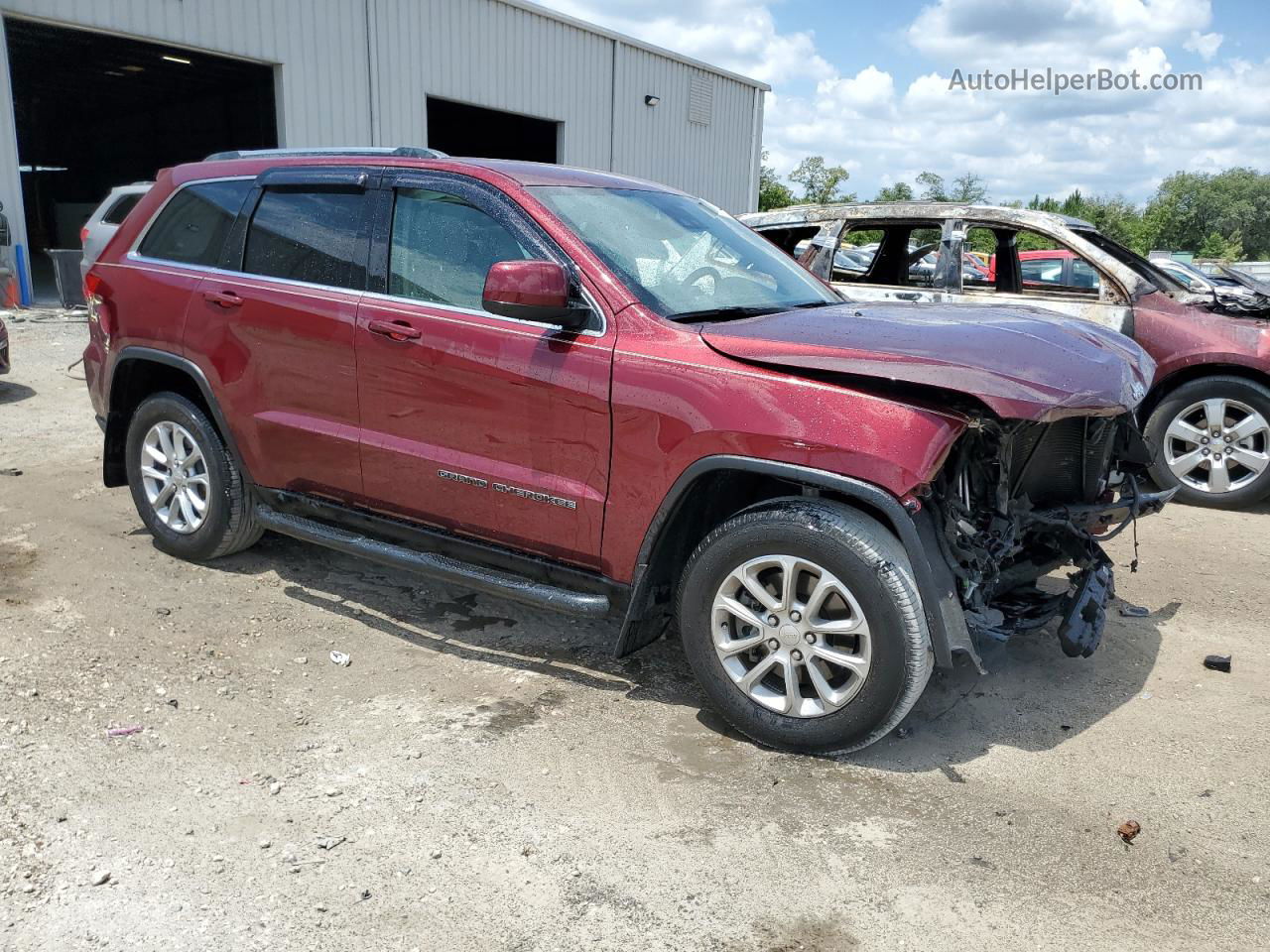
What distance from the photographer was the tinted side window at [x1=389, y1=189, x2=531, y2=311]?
385 centimetres

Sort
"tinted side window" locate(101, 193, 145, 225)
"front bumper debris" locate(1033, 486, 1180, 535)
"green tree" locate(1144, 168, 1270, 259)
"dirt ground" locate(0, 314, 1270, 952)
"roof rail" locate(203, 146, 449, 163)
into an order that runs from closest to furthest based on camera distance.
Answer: "dirt ground" locate(0, 314, 1270, 952), "front bumper debris" locate(1033, 486, 1180, 535), "roof rail" locate(203, 146, 449, 163), "tinted side window" locate(101, 193, 145, 225), "green tree" locate(1144, 168, 1270, 259)

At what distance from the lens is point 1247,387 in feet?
20.9

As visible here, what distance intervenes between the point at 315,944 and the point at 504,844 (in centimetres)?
58

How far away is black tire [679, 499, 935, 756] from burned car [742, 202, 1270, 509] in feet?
9.50

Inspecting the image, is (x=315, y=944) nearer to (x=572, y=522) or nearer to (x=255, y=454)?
(x=572, y=522)

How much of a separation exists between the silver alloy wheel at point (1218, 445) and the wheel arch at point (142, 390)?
567 centimetres

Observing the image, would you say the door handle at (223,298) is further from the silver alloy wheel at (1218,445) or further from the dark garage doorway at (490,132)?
the dark garage doorway at (490,132)

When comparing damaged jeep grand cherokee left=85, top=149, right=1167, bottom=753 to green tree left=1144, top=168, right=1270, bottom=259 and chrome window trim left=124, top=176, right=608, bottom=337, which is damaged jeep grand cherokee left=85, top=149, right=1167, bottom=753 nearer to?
chrome window trim left=124, top=176, right=608, bottom=337

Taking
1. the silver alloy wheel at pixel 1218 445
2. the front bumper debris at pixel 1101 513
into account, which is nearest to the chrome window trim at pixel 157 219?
the front bumper debris at pixel 1101 513

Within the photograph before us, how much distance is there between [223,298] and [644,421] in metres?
2.24

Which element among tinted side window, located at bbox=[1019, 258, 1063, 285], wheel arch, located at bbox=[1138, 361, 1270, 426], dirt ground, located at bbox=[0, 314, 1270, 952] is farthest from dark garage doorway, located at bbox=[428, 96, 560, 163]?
dirt ground, located at bbox=[0, 314, 1270, 952]

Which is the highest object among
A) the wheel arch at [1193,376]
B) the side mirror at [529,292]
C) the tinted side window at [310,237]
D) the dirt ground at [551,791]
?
the tinted side window at [310,237]

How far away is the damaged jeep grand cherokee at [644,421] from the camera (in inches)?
122

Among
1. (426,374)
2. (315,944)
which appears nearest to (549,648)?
(426,374)
